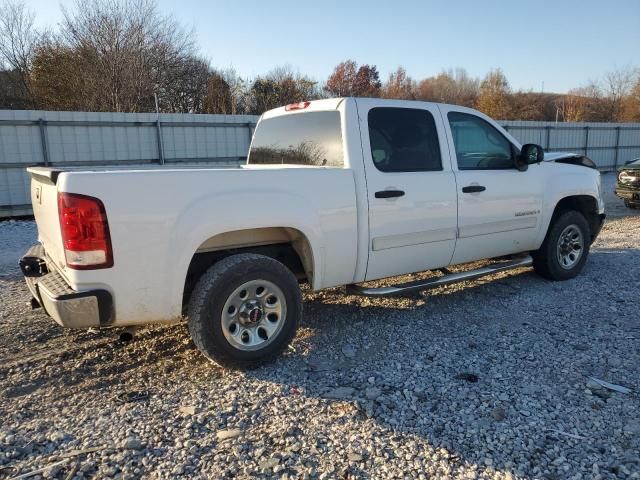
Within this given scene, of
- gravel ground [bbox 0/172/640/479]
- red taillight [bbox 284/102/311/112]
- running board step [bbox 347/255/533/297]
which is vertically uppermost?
red taillight [bbox 284/102/311/112]

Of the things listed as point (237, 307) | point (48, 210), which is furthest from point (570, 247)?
point (48, 210)

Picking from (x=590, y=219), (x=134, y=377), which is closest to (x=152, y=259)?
(x=134, y=377)

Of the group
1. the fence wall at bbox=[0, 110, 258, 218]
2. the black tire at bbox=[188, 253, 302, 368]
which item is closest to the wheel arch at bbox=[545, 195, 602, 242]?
the black tire at bbox=[188, 253, 302, 368]

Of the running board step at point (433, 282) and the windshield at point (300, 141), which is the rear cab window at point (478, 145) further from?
the windshield at point (300, 141)

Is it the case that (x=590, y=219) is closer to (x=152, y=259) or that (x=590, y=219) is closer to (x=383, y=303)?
(x=383, y=303)

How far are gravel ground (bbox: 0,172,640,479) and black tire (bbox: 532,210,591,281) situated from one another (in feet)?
2.48

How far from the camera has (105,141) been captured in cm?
1279

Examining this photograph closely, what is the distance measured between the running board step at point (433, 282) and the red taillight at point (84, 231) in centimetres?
211

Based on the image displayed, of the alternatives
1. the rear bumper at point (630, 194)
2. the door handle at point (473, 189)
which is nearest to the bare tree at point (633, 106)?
the rear bumper at point (630, 194)

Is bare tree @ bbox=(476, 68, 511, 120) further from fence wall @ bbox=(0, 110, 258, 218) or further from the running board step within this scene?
the running board step

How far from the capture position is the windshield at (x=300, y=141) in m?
4.33

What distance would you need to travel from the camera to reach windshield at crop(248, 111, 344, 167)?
4.33 m

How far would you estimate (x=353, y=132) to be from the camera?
421 centimetres

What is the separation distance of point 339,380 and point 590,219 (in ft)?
14.5
